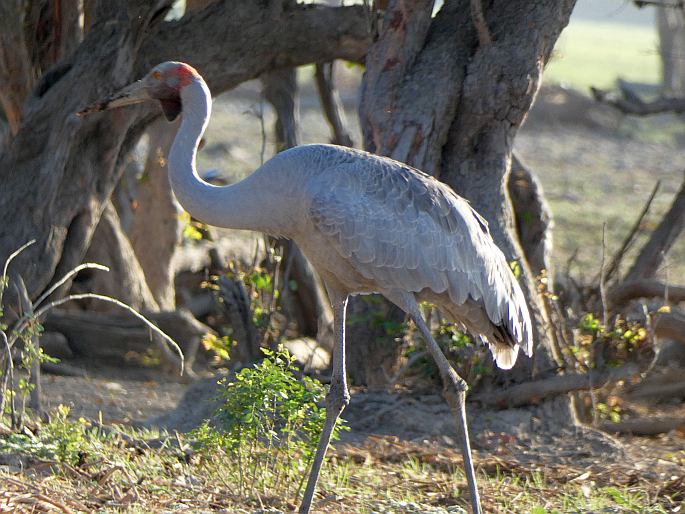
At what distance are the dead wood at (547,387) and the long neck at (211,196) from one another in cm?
214

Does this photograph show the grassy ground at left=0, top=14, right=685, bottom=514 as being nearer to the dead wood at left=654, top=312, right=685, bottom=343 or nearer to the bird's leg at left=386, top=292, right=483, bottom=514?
the bird's leg at left=386, top=292, right=483, bottom=514

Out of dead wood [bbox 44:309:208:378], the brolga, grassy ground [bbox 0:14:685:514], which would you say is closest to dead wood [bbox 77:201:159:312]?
dead wood [bbox 44:309:208:378]

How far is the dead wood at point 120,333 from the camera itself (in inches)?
353

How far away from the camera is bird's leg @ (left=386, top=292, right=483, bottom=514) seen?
5.48 metres

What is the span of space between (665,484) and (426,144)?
223 cm

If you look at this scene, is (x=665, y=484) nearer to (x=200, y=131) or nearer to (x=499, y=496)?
(x=499, y=496)

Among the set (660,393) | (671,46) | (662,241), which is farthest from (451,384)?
(671,46)

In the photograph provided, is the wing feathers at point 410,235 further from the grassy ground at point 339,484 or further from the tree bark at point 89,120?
the tree bark at point 89,120

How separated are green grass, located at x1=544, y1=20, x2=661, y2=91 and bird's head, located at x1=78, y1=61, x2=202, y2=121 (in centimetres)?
1608

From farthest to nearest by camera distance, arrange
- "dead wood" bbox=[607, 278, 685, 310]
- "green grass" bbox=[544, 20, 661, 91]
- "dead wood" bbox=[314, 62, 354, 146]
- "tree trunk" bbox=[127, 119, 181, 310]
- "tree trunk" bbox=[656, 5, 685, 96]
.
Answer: "green grass" bbox=[544, 20, 661, 91]
"tree trunk" bbox=[656, 5, 685, 96]
"tree trunk" bbox=[127, 119, 181, 310]
"dead wood" bbox=[314, 62, 354, 146]
"dead wood" bbox=[607, 278, 685, 310]

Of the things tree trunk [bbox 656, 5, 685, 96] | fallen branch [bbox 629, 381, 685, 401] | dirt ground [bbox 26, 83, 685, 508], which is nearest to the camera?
dirt ground [bbox 26, 83, 685, 508]

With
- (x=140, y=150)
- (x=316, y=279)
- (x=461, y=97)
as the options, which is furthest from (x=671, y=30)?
(x=461, y=97)

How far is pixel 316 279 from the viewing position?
982 centimetres

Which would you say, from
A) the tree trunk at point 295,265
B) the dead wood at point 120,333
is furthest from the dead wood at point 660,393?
the dead wood at point 120,333
